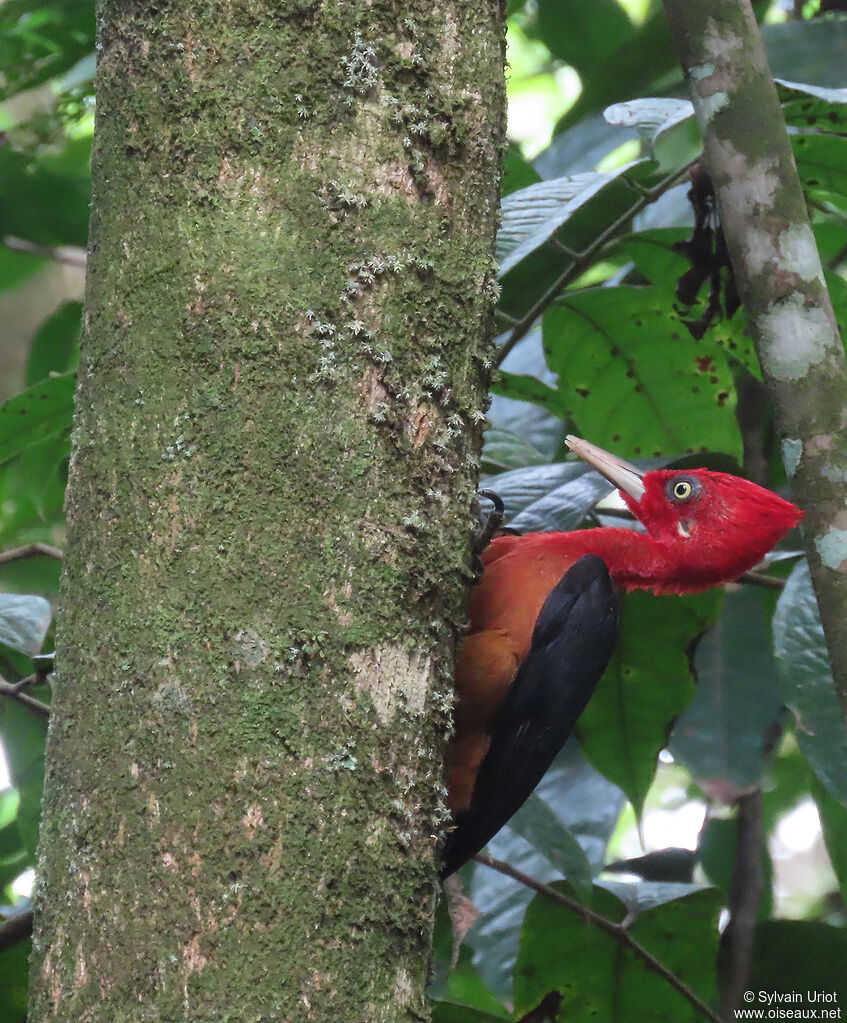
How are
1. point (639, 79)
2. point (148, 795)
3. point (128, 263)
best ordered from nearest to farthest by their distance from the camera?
point (148, 795) → point (128, 263) → point (639, 79)

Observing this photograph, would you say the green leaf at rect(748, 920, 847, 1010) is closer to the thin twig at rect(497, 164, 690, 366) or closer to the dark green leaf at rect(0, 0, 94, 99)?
the thin twig at rect(497, 164, 690, 366)

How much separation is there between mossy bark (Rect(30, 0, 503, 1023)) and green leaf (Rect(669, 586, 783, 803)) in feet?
5.64

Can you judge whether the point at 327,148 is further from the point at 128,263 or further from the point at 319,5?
the point at 128,263

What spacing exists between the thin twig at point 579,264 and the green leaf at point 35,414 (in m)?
1.11

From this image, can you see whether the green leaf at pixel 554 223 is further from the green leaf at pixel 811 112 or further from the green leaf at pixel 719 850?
the green leaf at pixel 719 850

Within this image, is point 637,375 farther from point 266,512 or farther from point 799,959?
point 266,512

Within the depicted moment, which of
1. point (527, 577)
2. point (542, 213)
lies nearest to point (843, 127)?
point (542, 213)

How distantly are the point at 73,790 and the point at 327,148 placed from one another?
97cm

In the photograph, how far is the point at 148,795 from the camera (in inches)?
53.4

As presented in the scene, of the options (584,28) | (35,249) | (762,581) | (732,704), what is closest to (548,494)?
(762,581)

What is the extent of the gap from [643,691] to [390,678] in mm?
1482

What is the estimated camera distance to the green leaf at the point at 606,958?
2717mm

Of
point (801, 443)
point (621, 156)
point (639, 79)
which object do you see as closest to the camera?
point (801, 443)

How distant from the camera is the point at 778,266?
2117 millimetres
